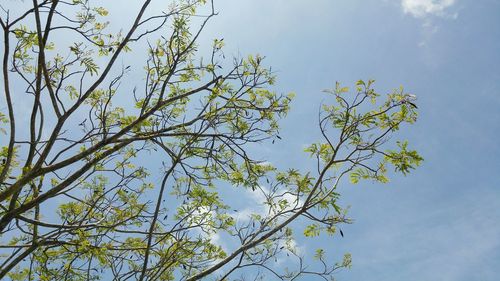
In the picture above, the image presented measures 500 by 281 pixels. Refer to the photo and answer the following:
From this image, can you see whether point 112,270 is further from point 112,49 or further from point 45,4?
point 45,4

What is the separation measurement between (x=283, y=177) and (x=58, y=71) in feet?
11.7

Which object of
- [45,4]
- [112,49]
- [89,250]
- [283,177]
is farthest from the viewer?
[283,177]

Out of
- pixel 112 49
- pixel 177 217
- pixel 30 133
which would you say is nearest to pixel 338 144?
pixel 177 217

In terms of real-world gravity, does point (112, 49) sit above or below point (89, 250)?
above

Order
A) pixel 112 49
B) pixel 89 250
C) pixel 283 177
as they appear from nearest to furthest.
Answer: pixel 89 250
pixel 112 49
pixel 283 177

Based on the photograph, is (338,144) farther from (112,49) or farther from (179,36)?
(112,49)

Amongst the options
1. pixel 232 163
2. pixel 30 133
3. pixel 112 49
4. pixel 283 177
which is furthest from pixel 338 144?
pixel 30 133

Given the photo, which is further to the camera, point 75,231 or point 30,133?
point 75,231

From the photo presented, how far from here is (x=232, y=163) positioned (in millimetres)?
6582

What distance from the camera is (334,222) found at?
634 cm

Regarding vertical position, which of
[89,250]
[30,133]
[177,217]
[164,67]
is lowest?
[89,250]

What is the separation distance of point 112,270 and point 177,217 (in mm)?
1198

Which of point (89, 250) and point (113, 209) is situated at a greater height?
point (113, 209)

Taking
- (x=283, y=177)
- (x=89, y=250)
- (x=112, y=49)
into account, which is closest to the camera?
(x=89, y=250)
